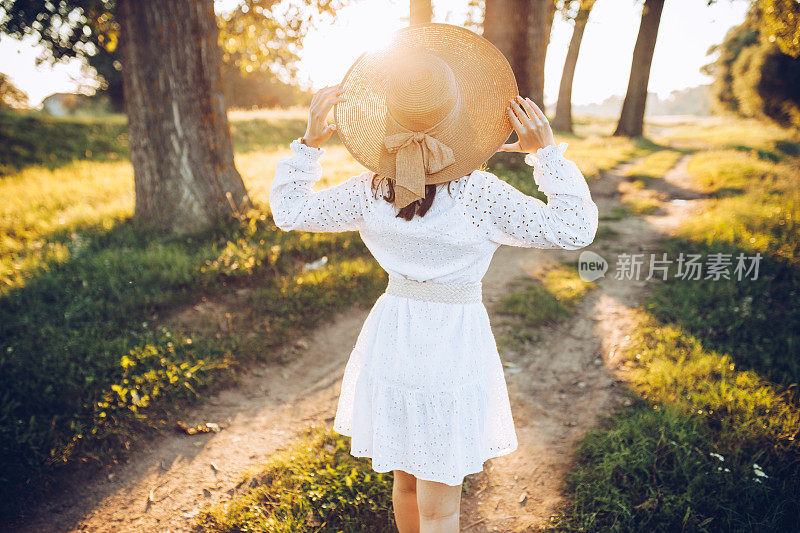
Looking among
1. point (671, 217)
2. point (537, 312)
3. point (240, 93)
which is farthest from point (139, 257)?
point (240, 93)

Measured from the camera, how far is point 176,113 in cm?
597

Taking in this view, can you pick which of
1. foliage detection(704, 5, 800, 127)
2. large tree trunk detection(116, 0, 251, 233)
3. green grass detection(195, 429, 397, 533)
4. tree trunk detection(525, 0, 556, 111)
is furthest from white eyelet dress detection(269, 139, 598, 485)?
foliage detection(704, 5, 800, 127)

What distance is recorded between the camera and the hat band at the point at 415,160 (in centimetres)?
167

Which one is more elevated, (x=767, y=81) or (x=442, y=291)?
(x=767, y=81)

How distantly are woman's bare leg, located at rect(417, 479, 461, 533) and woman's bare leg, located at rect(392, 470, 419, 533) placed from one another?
0.66ft

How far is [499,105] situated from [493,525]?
8.15ft

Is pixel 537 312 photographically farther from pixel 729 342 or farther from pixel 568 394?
pixel 729 342

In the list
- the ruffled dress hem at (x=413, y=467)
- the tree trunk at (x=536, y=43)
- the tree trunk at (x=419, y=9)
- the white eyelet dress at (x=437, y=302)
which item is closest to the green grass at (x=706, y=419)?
the ruffled dress hem at (x=413, y=467)

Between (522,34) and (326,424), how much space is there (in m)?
7.04

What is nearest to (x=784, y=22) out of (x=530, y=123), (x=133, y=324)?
(x=530, y=123)

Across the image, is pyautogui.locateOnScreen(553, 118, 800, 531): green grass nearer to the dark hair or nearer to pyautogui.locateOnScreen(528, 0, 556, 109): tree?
the dark hair

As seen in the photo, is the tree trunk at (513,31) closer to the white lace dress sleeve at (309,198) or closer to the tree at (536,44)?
the tree at (536,44)

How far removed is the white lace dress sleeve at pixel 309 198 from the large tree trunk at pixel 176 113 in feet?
15.7

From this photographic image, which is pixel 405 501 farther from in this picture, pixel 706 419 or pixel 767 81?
pixel 767 81
